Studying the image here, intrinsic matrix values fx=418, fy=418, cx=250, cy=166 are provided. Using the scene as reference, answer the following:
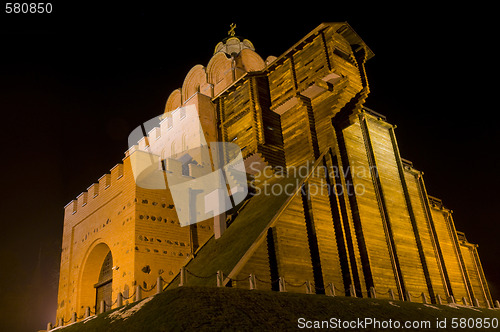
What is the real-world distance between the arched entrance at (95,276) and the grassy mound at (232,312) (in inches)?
354

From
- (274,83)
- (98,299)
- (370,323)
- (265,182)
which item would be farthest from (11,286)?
(370,323)

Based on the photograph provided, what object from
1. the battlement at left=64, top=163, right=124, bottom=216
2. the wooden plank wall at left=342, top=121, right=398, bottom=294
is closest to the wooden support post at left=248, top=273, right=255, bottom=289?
the wooden plank wall at left=342, top=121, right=398, bottom=294

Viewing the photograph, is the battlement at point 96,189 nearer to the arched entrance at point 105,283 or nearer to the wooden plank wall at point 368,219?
the arched entrance at point 105,283

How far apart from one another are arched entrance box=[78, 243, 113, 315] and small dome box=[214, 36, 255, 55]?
50.4ft

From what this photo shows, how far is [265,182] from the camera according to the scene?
1897 centimetres

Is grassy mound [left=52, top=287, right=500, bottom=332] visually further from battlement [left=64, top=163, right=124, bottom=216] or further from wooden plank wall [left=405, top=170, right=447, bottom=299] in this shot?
battlement [left=64, top=163, right=124, bottom=216]

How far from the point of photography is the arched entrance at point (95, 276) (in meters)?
20.6

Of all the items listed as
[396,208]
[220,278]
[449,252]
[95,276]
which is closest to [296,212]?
[220,278]

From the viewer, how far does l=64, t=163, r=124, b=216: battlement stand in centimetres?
2025

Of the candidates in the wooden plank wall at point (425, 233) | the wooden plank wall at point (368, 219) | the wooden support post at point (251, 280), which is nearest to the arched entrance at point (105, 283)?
the wooden support post at point (251, 280)

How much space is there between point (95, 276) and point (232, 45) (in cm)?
1724

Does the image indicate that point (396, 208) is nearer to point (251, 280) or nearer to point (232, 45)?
point (251, 280)

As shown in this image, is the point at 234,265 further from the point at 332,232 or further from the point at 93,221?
the point at 93,221

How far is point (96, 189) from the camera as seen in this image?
856 inches
